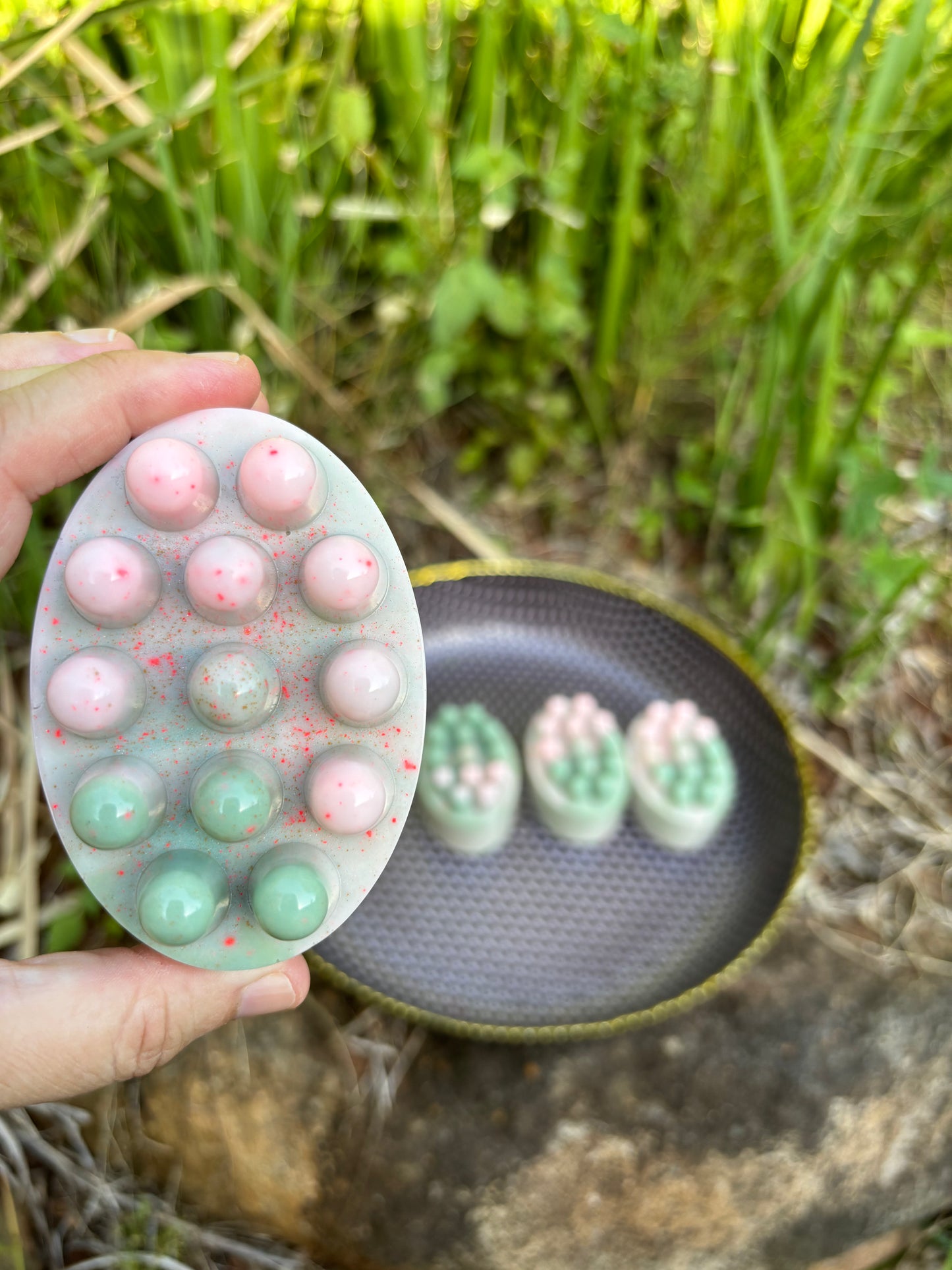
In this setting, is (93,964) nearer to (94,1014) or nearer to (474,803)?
(94,1014)

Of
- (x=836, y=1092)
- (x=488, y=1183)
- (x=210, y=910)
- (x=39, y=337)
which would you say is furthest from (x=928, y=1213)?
(x=39, y=337)

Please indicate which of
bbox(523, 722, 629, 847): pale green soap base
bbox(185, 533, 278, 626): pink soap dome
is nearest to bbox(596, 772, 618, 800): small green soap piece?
bbox(523, 722, 629, 847): pale green soap base

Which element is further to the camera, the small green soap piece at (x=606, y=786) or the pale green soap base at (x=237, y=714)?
the small green soap piece at (x=606, y=786)

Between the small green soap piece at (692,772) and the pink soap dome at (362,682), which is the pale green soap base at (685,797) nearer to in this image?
the small green soap piece at (692,772)

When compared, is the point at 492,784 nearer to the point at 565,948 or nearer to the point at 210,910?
the point at 565,948

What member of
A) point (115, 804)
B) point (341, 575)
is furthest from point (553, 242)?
point (115, 804)

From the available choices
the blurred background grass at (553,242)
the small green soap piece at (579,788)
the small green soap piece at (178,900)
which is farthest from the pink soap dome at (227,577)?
the small green soap piece at (579,788)

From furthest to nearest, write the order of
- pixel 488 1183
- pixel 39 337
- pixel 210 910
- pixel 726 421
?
pixel 726 421 < pixel 488 1183 < pixel 39 337 < pixel 210 910
